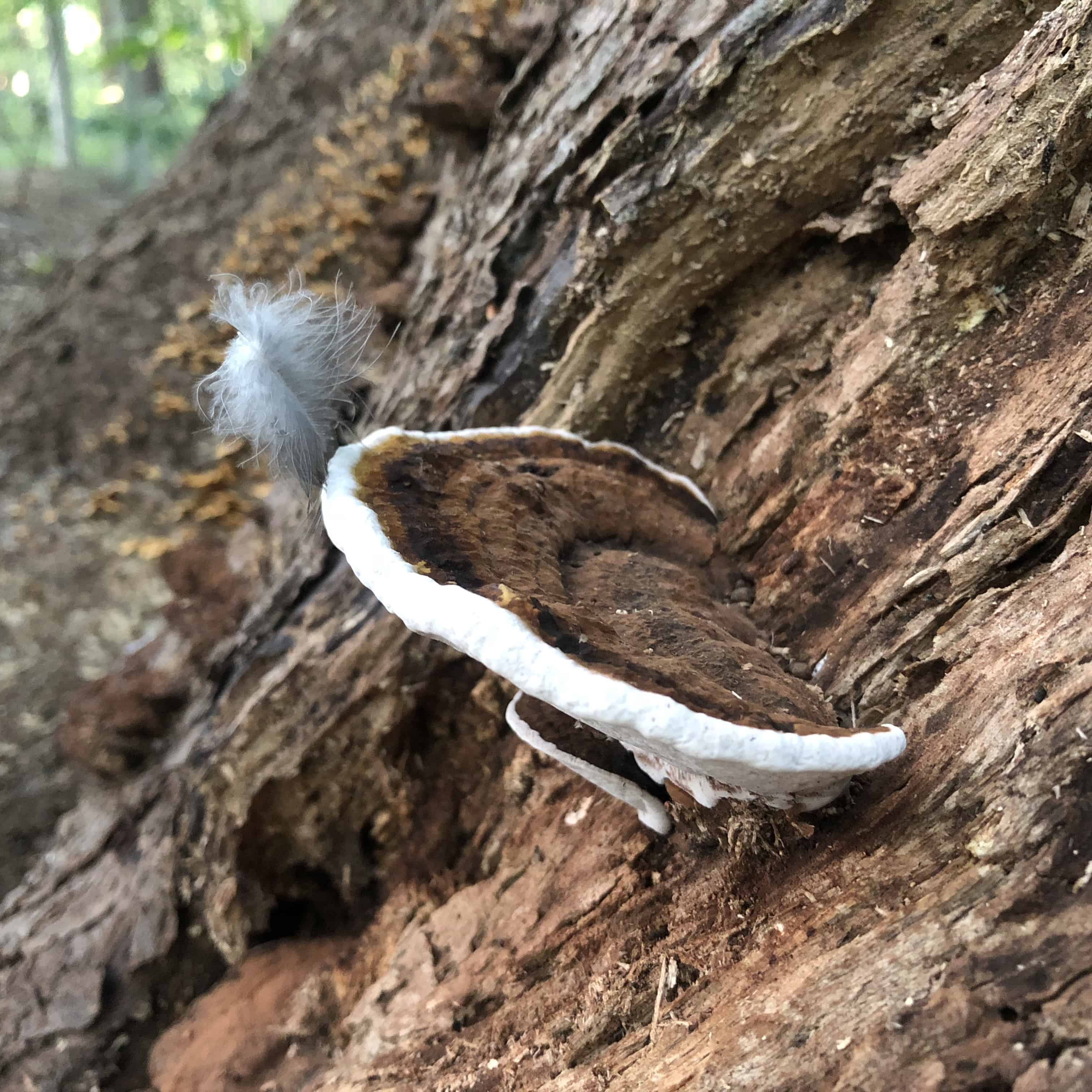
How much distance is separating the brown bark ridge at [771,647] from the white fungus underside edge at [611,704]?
1.36 feet

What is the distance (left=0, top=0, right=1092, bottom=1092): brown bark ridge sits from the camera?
1.58 meters

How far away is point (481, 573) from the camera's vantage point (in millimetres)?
1594

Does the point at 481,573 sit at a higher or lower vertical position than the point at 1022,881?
higher

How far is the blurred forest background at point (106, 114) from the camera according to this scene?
9.16 meters

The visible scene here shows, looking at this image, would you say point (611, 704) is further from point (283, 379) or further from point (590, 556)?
point (283, 379)

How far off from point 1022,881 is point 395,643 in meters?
2.28

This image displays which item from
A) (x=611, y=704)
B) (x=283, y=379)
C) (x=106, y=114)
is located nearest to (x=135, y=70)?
(x=106, y=114)

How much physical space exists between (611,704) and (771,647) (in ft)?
3.89

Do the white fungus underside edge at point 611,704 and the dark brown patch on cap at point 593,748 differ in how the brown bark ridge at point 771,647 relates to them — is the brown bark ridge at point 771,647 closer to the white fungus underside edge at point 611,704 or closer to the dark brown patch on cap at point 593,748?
the dark brown patch on cap at point 593,748

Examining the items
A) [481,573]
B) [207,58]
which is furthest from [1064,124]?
[207,58]

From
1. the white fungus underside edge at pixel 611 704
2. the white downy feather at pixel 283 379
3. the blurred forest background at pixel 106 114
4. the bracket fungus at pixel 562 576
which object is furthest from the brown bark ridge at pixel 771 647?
the blurred forest background at pixel 106 114

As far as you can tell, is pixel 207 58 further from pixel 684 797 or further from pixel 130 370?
pixel 684 797

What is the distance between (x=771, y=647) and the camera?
2.27 meters

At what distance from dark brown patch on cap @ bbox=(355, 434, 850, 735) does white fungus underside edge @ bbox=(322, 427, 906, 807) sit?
0.17 feet
